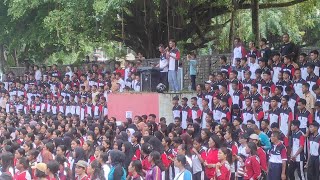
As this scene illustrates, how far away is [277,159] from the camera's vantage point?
35.1ft

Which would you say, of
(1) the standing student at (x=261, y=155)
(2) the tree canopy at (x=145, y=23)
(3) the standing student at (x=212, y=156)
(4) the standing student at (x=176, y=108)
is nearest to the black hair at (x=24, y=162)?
(3) the standing student at (x=212, y=156)

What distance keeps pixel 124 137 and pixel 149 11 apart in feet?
32.5

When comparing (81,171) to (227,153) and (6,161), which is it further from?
(227,153)

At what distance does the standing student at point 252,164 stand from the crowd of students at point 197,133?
0.02 metres

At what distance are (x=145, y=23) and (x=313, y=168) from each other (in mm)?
11312

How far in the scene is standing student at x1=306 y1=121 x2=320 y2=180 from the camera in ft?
36.7

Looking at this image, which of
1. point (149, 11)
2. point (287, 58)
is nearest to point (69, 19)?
point (149, 11)

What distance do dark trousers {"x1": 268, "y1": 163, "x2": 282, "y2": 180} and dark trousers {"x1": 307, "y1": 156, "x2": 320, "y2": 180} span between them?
2.87ft

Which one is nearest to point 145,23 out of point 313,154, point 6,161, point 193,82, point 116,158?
point 193,82

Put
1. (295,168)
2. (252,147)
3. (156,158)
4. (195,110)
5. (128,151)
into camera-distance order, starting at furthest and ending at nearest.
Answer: (195,110)
(295,168)
(128,151)
(252,147)
(156,158)

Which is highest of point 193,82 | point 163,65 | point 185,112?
point 163,65

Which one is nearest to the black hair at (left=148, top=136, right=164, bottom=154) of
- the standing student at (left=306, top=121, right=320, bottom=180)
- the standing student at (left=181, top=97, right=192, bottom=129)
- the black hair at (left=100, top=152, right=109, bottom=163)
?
the black hair at (left=100, top=152, right=109, bottom=163)

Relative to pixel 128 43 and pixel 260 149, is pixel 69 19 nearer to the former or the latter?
pixel 128 43

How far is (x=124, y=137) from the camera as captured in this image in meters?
11.7
